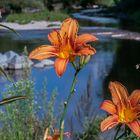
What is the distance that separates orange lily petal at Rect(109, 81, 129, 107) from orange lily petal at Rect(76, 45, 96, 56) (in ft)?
0.33

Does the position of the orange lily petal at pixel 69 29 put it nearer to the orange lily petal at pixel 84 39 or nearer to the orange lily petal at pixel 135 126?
the orange lily petal at pixel 84 39

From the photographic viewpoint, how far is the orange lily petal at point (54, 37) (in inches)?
48.4

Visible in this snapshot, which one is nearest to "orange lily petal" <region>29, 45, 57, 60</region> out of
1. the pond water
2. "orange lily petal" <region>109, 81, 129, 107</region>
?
"orange lily petal" <region>109, 81, 129, 107</region>

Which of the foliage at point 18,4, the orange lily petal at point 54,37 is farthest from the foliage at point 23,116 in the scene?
the foliage at point 18,4

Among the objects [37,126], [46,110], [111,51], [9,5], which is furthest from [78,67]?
[9,5]

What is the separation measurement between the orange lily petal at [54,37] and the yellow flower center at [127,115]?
0.22 meters

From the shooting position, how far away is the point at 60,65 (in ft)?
3.81

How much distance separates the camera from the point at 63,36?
125cm

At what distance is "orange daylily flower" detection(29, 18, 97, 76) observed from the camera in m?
1.16

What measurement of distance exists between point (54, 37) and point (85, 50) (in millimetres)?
114

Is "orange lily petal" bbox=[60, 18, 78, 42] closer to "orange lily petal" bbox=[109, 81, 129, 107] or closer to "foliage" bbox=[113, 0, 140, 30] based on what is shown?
"orange lily petal" bbox=[109, 81, 129, 107]

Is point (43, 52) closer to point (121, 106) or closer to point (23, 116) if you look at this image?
point (121, 106)

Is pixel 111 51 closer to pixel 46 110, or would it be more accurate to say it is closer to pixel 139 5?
pixel 46 110

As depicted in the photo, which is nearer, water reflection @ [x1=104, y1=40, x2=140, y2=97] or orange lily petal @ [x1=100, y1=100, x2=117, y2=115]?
orange lily petal @ [x1=100, y1=100, x2=117, y2=115]
